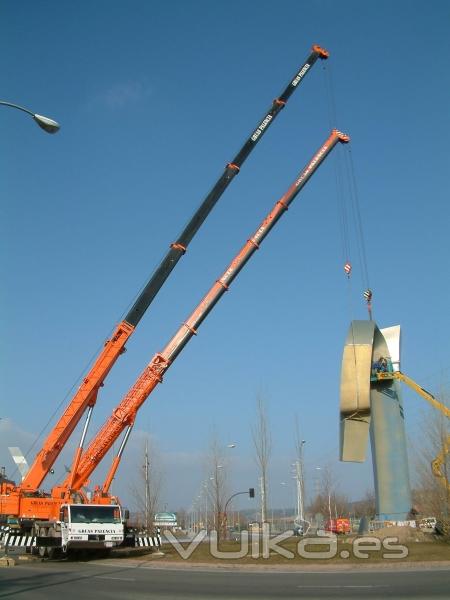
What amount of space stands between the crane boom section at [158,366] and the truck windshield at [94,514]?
5.71ft

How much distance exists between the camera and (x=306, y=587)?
15.4 m

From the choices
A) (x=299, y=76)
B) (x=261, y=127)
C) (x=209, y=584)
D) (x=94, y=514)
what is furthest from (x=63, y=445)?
(x=299, y=76)

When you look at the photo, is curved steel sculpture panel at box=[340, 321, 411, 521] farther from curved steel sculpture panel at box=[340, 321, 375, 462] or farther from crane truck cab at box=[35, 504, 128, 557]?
crane truck cab at box=[35, 504, 128, 557]

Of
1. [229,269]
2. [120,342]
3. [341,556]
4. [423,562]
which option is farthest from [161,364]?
[423,562]

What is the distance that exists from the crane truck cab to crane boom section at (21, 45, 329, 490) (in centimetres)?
238

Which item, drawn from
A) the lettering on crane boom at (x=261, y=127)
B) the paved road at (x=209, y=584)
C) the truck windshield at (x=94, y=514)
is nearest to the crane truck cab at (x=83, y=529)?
the truck windshield at (x=94, y=514)

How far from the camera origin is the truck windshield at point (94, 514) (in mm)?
25016

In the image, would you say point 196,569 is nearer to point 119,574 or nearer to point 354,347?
point 119,574

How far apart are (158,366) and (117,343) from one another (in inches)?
81.9

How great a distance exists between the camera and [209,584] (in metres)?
16.6

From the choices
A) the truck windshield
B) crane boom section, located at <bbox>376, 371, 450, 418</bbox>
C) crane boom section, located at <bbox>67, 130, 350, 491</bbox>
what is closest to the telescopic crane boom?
crane boom section, located at <bbox>376, 371, 450, 418</bbox>

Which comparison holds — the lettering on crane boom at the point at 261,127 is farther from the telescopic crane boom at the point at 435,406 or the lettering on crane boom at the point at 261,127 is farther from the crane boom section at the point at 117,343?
the telescopic crane boom at the point at 435,406

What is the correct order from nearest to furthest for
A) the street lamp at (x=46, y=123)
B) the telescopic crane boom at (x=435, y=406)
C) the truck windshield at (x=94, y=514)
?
the street lamp at (x=46, y=123) < the truck windshield at (x=94, y=514) < the telescopic crane boom at (x=435, y=406)

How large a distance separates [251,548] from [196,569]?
267 inches
